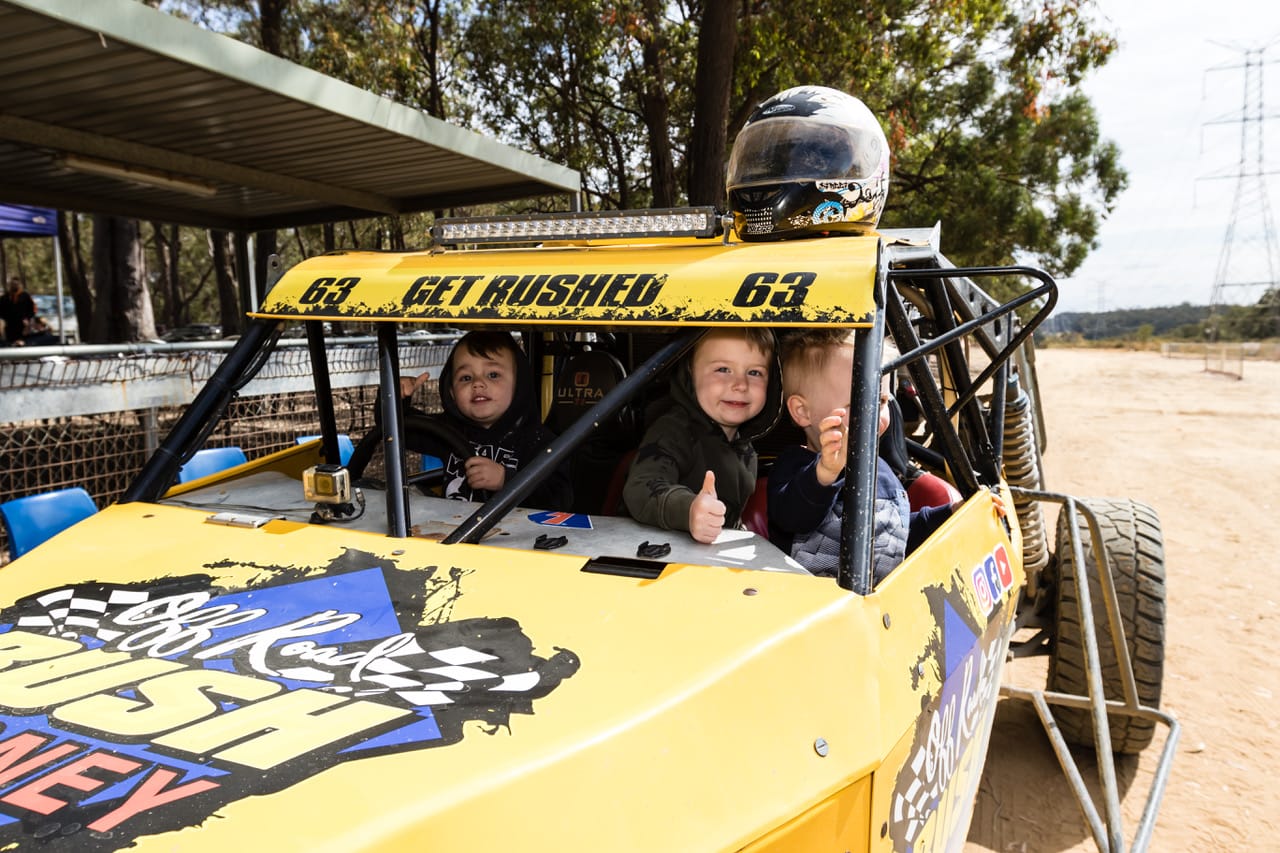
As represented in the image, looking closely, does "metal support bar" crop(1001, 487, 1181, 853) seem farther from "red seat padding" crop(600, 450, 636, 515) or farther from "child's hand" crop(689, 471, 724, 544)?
"red seat padding" crop(600, 450, 636, 515)

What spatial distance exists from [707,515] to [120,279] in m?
12.8

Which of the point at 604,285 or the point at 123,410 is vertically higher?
→ the point at 604,285

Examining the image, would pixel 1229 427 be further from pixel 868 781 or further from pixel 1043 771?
pixel 868 781

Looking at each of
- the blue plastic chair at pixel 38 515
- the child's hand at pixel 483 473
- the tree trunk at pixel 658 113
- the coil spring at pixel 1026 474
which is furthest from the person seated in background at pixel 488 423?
the tree trunk at pixel 658 113

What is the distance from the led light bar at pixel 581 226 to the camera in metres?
2.51

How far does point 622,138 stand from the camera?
17703 millimetres

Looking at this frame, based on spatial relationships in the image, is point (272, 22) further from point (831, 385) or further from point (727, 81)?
point (831, 385)

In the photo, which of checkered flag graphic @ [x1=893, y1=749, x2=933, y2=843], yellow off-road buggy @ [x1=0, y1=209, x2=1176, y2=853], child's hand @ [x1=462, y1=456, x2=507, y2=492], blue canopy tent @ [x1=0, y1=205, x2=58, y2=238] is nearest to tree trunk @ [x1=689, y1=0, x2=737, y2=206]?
yellow off-road buggy @ [x1=0, y1=209, x2=1176, y2=853]

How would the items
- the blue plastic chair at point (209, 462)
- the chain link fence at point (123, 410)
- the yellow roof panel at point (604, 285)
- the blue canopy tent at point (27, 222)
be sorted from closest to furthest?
the yellow roof panel at point (604, 285), the blue plastic chair at point (209, 462), the chain link fence at point (123, 410), the blue canopy tent at point (27, 222)

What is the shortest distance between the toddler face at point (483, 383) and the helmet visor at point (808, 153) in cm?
120

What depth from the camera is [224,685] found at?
1599 millimetres

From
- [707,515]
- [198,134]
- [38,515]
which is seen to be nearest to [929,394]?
[707,515]

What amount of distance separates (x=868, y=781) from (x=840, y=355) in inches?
50.6

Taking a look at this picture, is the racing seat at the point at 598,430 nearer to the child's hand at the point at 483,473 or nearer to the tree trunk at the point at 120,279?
the child's hand at the point at 483,473
